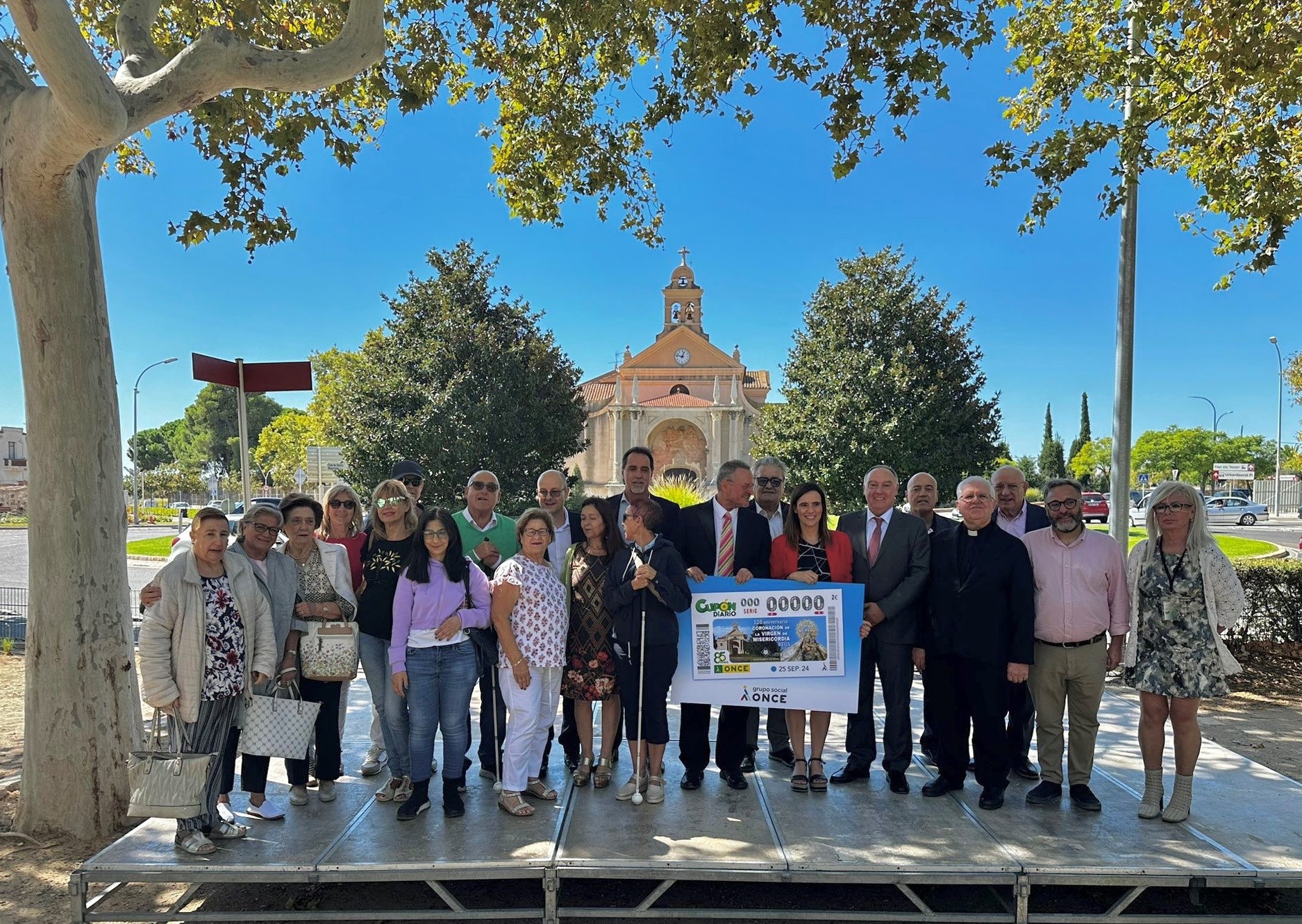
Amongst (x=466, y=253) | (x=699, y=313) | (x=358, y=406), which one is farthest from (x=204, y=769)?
(x=699, y=313)

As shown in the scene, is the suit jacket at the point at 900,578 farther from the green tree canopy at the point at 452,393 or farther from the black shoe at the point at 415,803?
the green tree canopy at the point at 452,393

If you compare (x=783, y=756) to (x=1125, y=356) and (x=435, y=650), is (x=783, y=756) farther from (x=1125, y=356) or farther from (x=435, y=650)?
(x=1125, y=356)

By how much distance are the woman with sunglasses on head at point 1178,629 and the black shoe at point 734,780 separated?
7.84 ft

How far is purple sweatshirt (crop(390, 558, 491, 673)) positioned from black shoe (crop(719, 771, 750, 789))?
1945 millimetres

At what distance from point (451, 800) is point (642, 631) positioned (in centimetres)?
151

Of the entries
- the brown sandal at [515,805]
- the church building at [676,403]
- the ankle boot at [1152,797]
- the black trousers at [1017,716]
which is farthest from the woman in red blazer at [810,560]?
the church building at [676,403]

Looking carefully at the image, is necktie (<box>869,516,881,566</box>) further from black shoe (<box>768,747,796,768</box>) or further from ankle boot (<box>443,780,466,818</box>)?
ankle boot (<box>443,780,466,818</box>)

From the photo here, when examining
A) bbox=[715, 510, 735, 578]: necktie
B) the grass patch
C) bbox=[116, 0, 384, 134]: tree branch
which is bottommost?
the grass patch

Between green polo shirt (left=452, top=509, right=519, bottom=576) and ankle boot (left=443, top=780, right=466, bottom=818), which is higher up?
green polo shirt (left=452, top=509, right=519, bottom=576)

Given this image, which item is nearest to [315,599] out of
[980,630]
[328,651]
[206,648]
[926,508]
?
[328,651]

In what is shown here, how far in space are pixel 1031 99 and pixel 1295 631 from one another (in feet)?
24.5

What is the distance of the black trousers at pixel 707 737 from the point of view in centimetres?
520

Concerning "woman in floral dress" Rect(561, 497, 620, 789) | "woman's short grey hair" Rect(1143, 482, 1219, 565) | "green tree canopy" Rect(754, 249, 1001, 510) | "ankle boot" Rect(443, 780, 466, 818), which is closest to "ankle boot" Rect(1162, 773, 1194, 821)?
"woman's short grey hair" Rect(1143, 482, 1219, 565)

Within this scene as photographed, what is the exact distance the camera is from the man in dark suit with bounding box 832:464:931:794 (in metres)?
5.16
